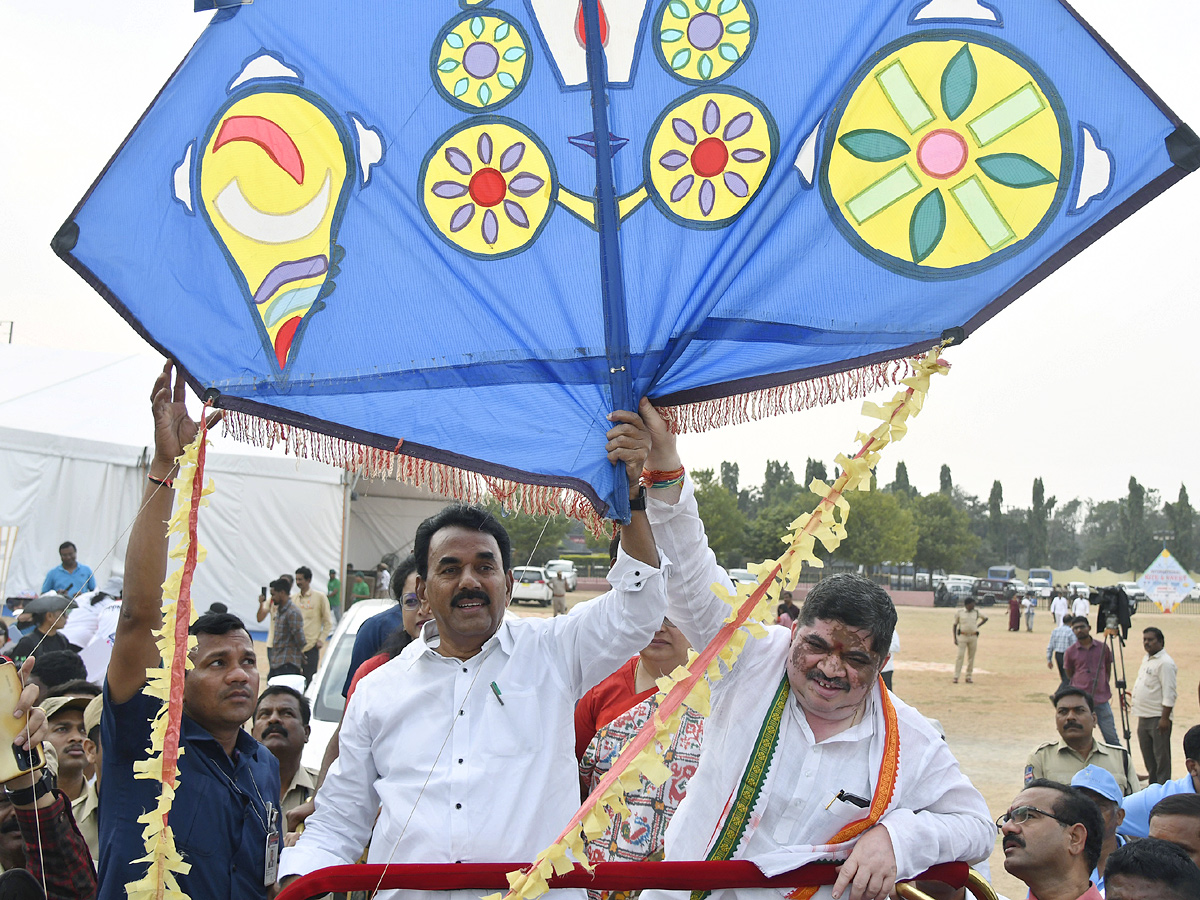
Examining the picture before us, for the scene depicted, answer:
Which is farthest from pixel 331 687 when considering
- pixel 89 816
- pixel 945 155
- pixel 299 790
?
pixel 945 155

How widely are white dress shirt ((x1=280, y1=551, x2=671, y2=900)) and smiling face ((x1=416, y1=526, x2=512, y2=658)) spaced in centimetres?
A: 5

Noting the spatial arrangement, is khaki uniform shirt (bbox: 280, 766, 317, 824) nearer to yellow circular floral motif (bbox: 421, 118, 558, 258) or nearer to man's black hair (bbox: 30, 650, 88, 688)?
man's black hair (bbox: 30, 650, 88, 688)

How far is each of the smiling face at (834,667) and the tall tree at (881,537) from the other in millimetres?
51102

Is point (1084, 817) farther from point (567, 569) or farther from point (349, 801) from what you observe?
point (567, 569)

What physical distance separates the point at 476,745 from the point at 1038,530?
93019 millimetres

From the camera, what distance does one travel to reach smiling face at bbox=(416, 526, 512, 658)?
8.20ft

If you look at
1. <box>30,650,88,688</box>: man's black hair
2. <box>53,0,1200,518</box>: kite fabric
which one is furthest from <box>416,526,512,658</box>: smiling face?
<box>30,650,88,688</box>: man's black hair

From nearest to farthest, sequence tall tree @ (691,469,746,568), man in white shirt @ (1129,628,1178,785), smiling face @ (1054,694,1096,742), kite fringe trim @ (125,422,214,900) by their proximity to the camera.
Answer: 1. kite fringe trim @ (125,422,214,900)
2. smiling face @ (1054,694,1096,742)
3. man in white shirt @ (1129,628,1178,785)
4. tall tree @ (691,469,746,568)

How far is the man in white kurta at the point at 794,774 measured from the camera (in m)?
2.26

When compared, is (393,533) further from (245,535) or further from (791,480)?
(791,480)

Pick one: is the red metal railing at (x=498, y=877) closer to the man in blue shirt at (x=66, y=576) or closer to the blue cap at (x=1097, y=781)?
the blue cap at (x=1097, y=781)

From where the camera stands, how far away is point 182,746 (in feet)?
8.64

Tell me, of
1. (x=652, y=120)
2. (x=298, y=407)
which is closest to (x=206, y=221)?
(x=298, y=407)

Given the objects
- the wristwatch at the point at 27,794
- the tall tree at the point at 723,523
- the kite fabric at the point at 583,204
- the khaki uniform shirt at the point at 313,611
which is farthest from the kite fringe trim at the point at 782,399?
the tall tree at the point at 723,523
